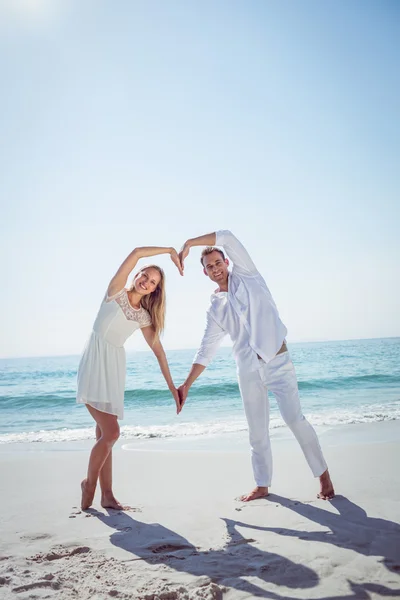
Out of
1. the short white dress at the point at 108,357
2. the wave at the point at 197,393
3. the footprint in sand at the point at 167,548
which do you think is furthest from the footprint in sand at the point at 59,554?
the wave at the point at 197,393

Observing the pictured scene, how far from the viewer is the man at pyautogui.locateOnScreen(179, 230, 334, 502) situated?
11.4 ft

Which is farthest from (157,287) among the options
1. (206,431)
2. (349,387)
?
(349,387)

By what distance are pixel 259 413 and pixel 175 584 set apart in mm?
1721

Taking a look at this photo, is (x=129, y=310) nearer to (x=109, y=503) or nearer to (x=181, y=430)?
(x=109, y=503)

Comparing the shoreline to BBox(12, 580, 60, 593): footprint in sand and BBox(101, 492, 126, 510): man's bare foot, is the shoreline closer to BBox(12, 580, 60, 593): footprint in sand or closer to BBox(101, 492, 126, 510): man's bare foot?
BBox(101, 492, 126, 510): man's bare foot

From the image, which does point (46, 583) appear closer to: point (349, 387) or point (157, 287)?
point (157, 287)

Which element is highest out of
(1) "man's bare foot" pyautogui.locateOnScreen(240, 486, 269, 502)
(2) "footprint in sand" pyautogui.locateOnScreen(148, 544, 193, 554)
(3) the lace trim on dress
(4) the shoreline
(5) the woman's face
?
(5) the woman's face

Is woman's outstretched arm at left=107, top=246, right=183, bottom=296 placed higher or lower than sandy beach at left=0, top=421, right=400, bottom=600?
higher

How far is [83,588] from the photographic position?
6.85 ft

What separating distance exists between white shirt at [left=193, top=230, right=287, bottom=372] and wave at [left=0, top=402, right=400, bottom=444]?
4326mm

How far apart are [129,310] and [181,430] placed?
5440mm

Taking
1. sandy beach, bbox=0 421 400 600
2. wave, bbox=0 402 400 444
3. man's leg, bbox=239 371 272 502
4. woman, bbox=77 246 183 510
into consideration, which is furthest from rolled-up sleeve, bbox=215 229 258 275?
wave, bbox=0 402 400 444

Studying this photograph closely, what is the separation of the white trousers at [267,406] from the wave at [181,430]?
403cm

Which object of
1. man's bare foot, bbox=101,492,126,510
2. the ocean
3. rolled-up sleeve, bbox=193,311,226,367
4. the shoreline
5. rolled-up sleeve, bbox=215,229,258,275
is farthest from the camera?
the ocean
